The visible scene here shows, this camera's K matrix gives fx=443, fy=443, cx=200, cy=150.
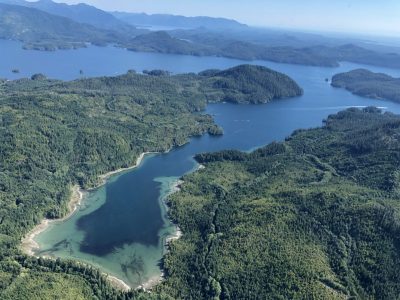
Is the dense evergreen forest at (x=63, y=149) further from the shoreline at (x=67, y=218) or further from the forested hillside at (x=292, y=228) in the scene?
the forested hillside at (x=292, y=228)

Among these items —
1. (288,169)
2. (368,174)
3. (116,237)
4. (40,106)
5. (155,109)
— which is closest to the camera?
(116,237)

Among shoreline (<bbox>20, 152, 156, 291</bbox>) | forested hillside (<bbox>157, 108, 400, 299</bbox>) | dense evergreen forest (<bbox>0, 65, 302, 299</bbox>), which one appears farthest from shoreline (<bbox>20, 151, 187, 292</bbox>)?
forested hillside (<bbox>157, 108, 400, 299</bbox>)

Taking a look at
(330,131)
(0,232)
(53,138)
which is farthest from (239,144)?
(0,232)

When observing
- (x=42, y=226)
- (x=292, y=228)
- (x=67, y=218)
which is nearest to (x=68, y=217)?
(x=67, y=218)

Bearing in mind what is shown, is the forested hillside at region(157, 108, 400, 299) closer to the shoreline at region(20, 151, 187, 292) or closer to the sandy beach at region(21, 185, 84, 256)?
the shoreline at region(20, 151, 187, 292)

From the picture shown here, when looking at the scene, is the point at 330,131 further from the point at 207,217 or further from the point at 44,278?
the point at 44,278

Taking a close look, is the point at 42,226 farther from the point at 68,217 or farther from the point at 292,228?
the point at 292,228
